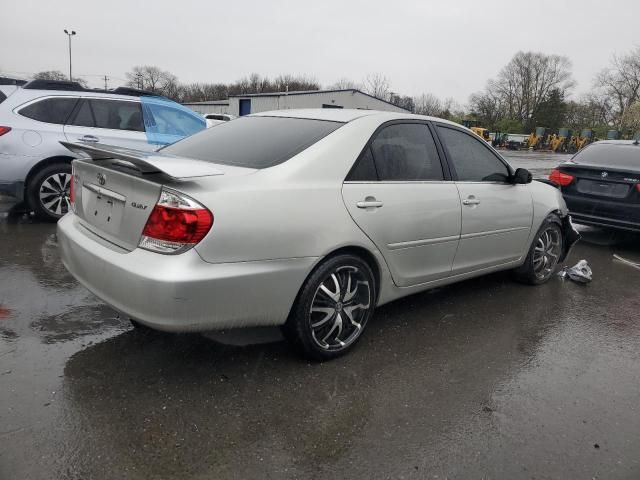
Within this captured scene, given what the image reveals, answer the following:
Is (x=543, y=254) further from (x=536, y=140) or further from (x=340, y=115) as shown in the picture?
(x=536, y=140)

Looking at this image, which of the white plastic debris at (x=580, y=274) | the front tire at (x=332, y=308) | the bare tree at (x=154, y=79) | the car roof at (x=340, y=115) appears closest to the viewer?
the front tire at (x=332, y=308)

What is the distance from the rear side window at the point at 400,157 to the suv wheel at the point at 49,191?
434 centimetres

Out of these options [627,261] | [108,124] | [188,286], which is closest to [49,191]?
[108,124]

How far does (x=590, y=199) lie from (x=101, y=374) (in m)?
6.47

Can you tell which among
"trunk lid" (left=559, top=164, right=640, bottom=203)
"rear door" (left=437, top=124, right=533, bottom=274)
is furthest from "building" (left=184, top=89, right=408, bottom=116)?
"rear door" (left=437, top=124, right=533, bottom=274)

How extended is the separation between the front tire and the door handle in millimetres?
326

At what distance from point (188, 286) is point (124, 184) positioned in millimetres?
746

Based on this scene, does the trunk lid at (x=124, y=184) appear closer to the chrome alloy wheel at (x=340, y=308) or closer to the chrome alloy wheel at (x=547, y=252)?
the chrome alloy wheel at (x=340, y=308)

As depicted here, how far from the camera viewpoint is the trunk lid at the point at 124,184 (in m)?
2.51

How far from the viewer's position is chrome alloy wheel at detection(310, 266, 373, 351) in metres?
3.00

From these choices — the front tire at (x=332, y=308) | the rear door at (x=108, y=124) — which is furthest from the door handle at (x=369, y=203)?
the rear door at (x=108, y=124)

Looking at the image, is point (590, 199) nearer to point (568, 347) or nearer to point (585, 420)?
point (568, 347)

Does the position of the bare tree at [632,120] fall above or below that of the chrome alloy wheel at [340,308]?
above

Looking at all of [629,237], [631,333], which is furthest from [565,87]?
[631,333]
